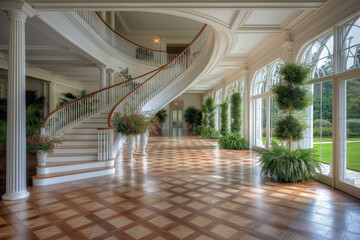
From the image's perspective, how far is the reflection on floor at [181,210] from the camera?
8.71 feet

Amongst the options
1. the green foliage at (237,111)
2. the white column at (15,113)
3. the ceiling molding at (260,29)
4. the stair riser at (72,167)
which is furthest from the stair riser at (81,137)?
the green foliage at (237,111)

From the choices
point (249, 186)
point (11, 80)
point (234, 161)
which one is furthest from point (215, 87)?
point (11, 80)

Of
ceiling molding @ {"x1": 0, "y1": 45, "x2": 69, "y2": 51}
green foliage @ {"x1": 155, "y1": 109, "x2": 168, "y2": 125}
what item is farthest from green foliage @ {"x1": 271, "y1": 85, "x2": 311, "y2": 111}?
green foliage @ {"x1": 155, "y1": 109, "x2": 168, "y2": 125}

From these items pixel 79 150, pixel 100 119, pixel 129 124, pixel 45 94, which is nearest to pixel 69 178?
pixel 79 150

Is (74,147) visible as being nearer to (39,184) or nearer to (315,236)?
(39,184)

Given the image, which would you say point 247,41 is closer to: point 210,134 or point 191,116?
point 210,134

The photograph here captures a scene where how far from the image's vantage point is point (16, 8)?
3.68 m

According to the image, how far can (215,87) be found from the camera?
16.0 meters

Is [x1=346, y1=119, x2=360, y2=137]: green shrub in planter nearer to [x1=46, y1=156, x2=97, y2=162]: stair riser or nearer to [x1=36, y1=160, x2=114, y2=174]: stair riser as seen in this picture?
[x1=36, y1=160, x2=114, y2=174]: stair riser

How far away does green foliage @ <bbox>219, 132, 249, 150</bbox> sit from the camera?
920 cm

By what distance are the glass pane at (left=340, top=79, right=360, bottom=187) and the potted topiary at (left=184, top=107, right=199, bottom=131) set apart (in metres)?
16.2

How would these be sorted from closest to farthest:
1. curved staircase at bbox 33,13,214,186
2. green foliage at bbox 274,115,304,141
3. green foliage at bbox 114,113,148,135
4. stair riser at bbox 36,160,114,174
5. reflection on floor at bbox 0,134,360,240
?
1. reflection on floor at bbox 0,134,360,240
2. stair riser at bbox 36,160,114,174
3. green foliage at bbox 274,115,304,141
4. curved staircase at bbox 33,13,214,186
5. green foliage at bbox 114,113,148,135

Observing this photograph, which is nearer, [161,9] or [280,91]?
[161,9]

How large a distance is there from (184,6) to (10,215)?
3986mm
